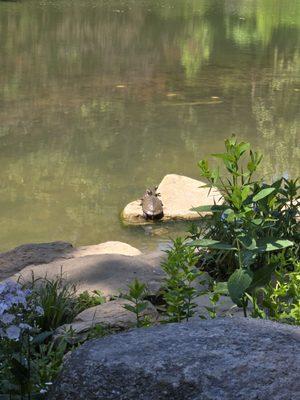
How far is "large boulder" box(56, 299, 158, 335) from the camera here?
3.10m

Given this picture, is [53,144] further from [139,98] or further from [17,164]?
[139,98]

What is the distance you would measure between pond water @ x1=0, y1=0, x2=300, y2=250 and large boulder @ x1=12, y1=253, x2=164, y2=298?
5.64 feet

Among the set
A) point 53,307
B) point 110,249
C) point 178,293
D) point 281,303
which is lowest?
A: point 110,249

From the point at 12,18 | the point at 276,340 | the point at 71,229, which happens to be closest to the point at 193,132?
the point at 71,229

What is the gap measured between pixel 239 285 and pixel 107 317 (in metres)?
0.74

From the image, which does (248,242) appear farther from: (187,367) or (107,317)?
(187,367)

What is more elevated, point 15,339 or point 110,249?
point 15,339

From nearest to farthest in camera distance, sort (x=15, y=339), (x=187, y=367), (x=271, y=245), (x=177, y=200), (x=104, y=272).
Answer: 1. (x=187, y=367)
2. (x=15, y=339)
3. (x=271, y=245)
4. (x=104, y=272)
5. (x=177, y=200)

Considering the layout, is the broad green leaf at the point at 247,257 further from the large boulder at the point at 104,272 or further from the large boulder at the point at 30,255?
the large boulder at the point at 30,255

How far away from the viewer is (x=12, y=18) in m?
19.7

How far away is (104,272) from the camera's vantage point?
4.14 meters

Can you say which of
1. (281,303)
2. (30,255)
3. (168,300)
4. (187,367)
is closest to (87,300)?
(168,300)

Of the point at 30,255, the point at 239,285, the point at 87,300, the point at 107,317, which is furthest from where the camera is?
the point at 30,255

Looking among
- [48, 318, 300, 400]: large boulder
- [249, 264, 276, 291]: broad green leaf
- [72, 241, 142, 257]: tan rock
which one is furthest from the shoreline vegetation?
[72, 241, 142, 257]: tan rock
